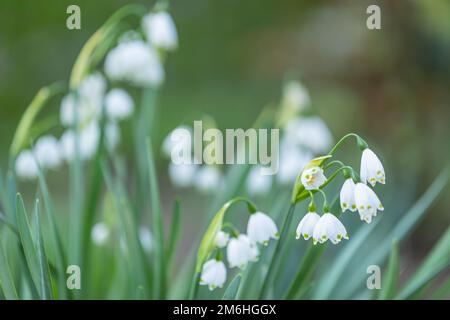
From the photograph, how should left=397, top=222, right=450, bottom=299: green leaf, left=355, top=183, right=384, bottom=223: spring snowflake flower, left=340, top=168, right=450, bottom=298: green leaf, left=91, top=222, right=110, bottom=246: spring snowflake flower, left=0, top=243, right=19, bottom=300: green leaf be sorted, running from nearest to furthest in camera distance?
left=355, top=183, right=384, bottom=223: spring snowflake flower < left=0, top=243, right=19, bottom=300: green leaf < left=397, top=222, right=450, bottom=299: green leaf < left=340, top=168, right=450, bottom=298: green leaf < left=91, top=222, right=110, bottom=246: spring snowflake flower

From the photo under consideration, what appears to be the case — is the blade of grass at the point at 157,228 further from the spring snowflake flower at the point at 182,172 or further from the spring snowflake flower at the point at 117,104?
the spring snowflake flower at the point at 182,172

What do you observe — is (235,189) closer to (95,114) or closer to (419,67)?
(95,114)

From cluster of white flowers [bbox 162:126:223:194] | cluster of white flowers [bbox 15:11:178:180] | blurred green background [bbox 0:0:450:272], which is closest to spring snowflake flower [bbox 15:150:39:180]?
cluster of white flowers [bbox 15:11:178:180]

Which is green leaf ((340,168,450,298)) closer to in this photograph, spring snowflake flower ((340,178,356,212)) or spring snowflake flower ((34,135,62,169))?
spring snowflake flower ((340,178,356,212))

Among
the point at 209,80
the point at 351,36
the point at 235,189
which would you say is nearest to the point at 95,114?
the point at 235,189

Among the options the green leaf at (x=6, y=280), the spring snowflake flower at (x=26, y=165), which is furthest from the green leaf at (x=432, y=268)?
the spring snowflake flower at (x=26, y=165)

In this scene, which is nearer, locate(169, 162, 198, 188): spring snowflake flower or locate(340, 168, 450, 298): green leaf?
locate(340, 168, 450, 298): green leaf
